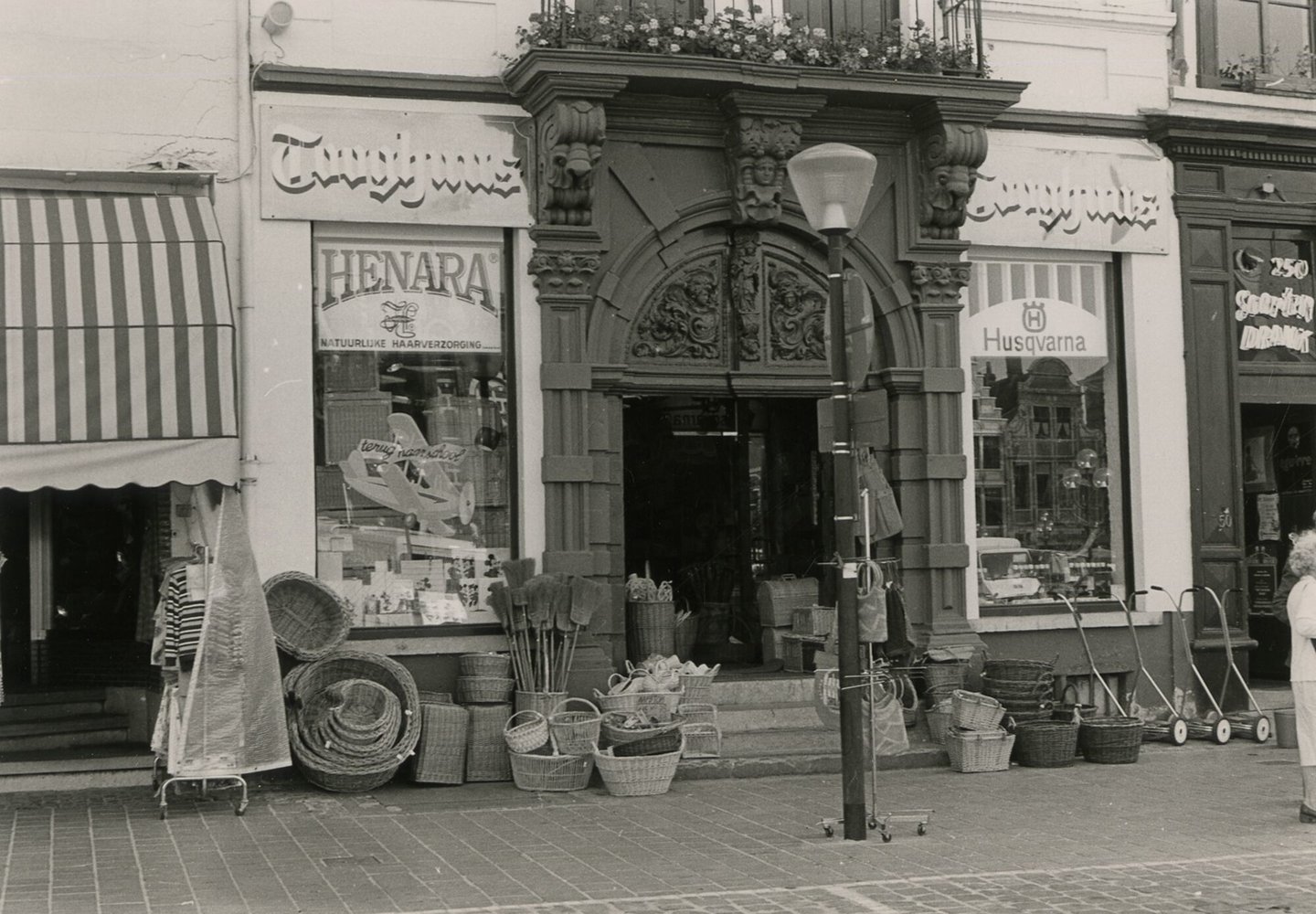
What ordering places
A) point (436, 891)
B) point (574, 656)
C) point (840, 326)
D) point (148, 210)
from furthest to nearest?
point (574, 656) → point (148, 210) → point (840, 326) → point (436, 891)

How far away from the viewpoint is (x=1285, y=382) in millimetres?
14297

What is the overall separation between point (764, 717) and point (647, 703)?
1.25 m

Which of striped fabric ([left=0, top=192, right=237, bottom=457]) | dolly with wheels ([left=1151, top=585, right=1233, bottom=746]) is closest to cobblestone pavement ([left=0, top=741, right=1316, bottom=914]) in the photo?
dolly with wheels ([left=1151, top=585, right=1233, bottom=746])

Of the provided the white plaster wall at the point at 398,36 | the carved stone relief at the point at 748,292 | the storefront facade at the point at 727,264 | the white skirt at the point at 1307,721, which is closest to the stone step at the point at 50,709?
the storefront facade at the point at 727,264

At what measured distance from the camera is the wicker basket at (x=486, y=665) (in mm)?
Result: 11414

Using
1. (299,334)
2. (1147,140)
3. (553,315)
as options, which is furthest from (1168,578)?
(299,334)

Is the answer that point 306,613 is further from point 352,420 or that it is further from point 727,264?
point 727,264

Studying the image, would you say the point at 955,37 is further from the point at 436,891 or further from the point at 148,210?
the point at 436,891

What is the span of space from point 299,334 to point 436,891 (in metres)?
5.12

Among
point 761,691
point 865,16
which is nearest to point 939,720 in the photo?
point 761,691

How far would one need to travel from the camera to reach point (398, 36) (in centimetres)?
1181

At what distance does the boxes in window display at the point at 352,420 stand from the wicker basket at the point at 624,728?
9.06 feet

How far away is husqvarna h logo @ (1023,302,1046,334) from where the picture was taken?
13562 millimetres

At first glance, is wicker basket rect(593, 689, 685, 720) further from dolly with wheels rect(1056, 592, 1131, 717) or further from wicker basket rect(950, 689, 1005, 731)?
dolly with wheels rect(1056, 592, 1131, 717)
